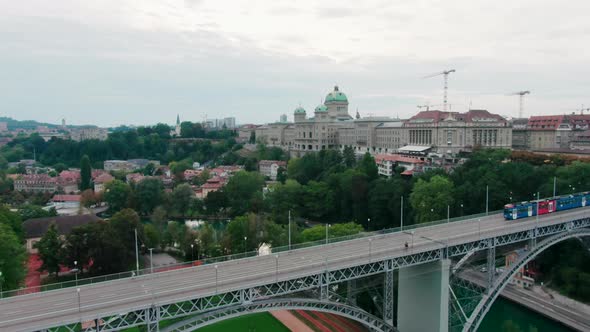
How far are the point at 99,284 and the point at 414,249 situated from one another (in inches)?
533

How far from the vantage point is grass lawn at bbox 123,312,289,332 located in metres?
26.0

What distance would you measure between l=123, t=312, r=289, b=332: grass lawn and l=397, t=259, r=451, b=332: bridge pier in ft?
24.2

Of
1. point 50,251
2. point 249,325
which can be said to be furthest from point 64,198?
point 249,325

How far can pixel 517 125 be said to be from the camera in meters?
79.6

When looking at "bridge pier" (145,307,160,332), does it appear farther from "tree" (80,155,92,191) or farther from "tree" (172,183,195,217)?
"tree" (80,155,92,191)

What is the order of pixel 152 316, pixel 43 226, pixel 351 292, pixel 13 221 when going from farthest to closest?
pixel 43 226 < pixel 13 221 < pixel 351 292 < pixel 152 316

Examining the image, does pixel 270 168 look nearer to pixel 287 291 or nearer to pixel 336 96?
pixel 336 96

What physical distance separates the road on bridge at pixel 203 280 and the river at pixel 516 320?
673 cm

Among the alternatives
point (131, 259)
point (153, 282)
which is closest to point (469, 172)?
point (131, 259)

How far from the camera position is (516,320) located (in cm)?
2884

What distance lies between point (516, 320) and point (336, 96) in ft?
250

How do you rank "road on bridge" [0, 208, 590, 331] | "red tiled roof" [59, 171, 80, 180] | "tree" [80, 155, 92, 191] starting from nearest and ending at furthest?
1. "road on bridge" [0, 208, 590, 331]
2. "tree" [80, 155, 92, 191]
3. "red tiled roof" [59, 171, 80, 180]

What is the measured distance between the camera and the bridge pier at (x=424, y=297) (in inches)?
832

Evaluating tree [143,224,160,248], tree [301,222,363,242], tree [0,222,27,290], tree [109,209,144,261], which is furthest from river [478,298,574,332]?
tree [0,222,27,290]
